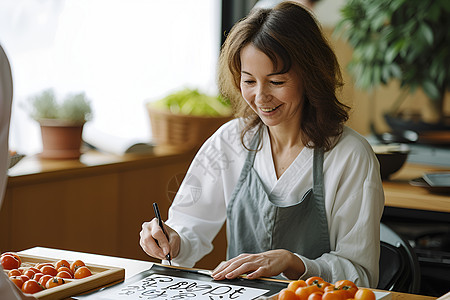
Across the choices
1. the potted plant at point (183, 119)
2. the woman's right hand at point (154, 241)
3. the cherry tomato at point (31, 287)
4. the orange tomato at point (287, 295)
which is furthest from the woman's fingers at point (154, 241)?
the potted plant at point (183, 119)

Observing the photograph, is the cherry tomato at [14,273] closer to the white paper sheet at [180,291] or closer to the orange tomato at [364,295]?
the white paper sheet at [180,291]

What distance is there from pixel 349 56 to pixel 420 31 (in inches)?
72.2

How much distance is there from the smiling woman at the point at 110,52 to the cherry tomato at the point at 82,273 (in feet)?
5.04

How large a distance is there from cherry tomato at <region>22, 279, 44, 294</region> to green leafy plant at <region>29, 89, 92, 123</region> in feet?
5.05

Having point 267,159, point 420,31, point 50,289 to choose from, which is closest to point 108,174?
point 267,159

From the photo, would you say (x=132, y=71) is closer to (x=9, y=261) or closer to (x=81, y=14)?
(x=81, y=14)

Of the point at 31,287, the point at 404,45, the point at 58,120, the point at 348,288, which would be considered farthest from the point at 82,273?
the point at 404,45

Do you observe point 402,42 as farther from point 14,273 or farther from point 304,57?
point 14,273

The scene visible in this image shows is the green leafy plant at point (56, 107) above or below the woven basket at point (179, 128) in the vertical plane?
above

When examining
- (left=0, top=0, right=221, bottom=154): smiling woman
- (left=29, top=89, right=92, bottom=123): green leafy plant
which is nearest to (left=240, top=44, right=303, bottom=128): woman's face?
(left=29, top=89, right=92, bottom=123): green leafy plant

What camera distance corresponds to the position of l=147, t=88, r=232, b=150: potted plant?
3.21m

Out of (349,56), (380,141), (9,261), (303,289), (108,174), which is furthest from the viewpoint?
(349,56)

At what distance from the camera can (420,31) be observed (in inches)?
137

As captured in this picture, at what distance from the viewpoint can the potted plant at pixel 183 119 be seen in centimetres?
321
